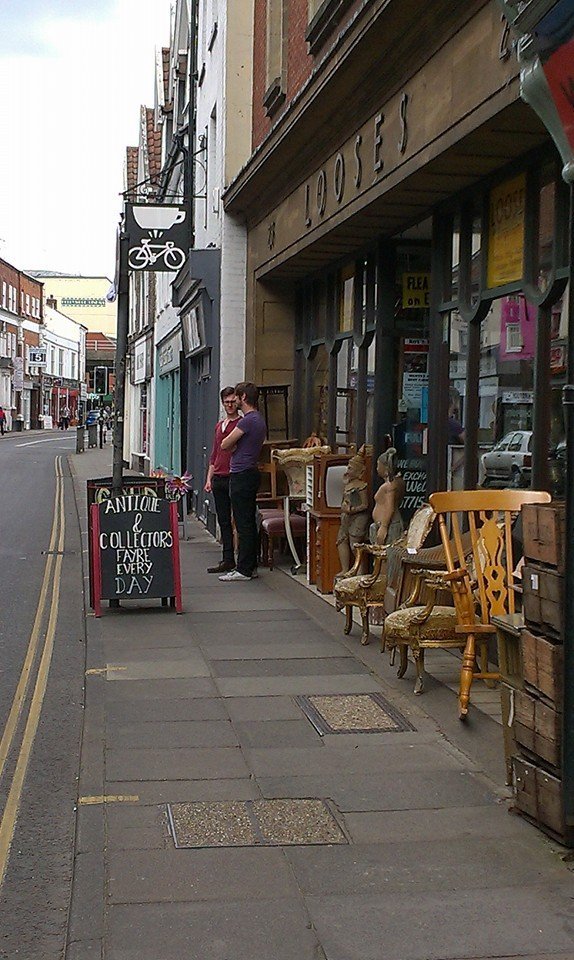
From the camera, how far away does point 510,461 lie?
785 centimetres

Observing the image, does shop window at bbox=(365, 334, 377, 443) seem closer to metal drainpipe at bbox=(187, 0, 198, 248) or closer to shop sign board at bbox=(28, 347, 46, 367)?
metal drainpipe at bbox=(187, 0, 198, 248)

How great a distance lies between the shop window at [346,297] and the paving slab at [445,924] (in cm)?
873

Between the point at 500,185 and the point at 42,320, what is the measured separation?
91185mm

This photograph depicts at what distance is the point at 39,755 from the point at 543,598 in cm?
282

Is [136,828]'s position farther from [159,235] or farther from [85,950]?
[159,235]

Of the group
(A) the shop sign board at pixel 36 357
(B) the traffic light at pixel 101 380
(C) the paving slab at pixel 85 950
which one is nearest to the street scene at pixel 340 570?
(C) the paving slab at pixel 85 950

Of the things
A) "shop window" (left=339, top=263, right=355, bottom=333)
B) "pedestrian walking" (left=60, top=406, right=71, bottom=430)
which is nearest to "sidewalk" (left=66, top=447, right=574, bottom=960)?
"shop window" (left=339, top=263, right=355, bottom=333)

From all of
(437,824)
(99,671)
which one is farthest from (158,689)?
(437,824)

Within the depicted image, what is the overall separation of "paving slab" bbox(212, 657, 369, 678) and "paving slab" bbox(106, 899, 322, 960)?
3.60 metres

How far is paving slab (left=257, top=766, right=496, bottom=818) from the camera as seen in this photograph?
5105 millimetres

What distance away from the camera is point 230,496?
38.8ft

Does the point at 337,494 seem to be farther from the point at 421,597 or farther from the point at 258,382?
the point at 258,382

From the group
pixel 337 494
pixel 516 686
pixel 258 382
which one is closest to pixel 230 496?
pixel 337 494

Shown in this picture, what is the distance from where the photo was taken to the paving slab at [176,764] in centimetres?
546
